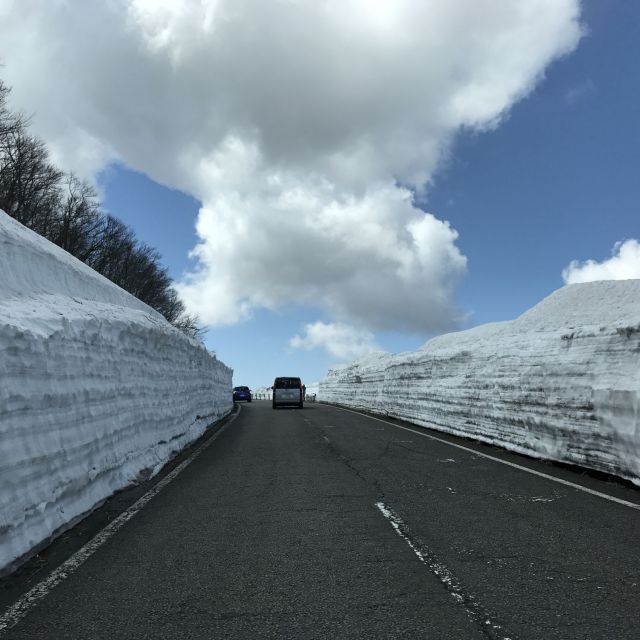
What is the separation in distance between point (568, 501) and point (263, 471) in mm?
4810

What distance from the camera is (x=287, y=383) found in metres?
34.4

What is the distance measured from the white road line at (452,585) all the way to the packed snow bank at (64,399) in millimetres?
3521

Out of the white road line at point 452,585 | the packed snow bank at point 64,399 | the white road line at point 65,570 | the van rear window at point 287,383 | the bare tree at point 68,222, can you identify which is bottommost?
the white road line at point 65,570

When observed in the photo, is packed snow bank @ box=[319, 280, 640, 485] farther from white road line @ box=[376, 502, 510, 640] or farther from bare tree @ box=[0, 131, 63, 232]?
bare tree @ box=[0, 131, 63, 232]

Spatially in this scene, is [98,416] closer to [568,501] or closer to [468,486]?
[468,486]

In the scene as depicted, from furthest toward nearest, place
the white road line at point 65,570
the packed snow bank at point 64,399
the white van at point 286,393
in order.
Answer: the white van at point 286,393 → the packed snow bank at point 64,399 → the white road line at point 65,570

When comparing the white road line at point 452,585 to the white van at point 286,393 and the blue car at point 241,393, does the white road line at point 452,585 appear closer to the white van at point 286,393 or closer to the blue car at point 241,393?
the white van at point 286,393

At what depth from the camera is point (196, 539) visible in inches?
207

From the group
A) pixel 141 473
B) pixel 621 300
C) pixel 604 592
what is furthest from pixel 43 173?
pixel 621 300

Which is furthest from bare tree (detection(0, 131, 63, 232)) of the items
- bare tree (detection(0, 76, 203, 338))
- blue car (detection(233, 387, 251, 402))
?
blue car (detection(233, 387, 251, 402))

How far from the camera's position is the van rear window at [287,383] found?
34.2 meters

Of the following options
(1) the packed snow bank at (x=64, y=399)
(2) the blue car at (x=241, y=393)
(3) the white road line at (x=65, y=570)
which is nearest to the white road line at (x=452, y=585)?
(3) the white road line at (x=65, y=570)

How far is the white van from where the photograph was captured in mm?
33969

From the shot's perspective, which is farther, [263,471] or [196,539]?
[263,471]
